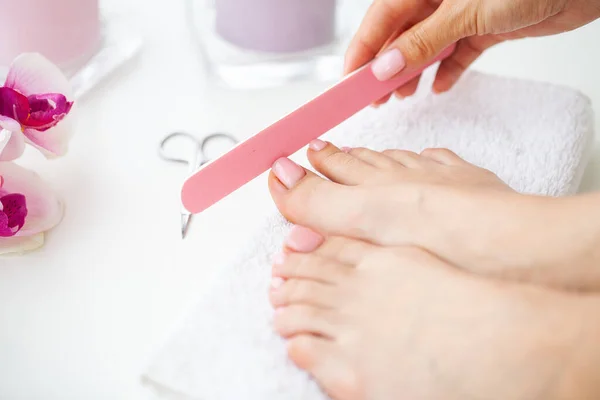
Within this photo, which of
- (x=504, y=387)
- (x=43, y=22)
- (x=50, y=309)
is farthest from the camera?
(x=43, y=22)

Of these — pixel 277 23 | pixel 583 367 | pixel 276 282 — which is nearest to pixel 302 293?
pixel 276 282

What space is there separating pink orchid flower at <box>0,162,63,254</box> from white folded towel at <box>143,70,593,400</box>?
0.18 metres

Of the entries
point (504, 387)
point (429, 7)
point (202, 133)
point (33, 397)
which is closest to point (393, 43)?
point (429, 7)

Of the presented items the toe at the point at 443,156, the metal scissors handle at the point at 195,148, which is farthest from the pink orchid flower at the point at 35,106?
the toe at the point at 443,156

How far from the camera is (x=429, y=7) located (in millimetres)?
782

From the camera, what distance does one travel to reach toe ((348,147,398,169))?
27.8 inches

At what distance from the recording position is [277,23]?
0.83 meters

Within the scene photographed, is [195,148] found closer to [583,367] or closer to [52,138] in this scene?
[52,138]

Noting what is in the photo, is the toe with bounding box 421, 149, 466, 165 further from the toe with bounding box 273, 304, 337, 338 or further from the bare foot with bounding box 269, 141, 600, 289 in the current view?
the toe with bounding box 273, 304, 337, 338

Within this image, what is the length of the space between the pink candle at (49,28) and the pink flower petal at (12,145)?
0.63ft

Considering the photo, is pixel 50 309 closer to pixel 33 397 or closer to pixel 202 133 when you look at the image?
pixel 33 397

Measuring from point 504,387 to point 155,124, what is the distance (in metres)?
0.48

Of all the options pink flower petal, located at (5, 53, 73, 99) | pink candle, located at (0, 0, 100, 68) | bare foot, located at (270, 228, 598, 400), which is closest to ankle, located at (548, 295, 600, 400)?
bare foot, located at (270, 228, 598, 400)

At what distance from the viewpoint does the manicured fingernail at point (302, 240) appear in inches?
25.3
